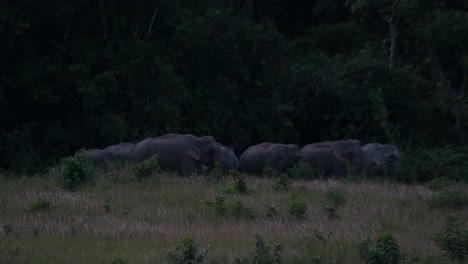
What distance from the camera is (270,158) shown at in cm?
2509

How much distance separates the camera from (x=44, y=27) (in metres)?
27.0

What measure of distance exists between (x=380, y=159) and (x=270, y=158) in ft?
10.9

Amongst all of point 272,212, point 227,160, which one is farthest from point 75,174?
point 227,160

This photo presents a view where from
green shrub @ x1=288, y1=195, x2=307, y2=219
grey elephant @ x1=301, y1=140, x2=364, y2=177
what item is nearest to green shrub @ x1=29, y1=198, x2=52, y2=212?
green shrub @ x1=288, y1=195, x2=307, y2=219

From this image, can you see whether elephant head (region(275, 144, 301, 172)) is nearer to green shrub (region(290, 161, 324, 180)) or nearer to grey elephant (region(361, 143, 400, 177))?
grey elephant (region(361, 143, 400, 177))

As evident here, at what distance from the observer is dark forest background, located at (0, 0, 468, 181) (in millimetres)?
25938

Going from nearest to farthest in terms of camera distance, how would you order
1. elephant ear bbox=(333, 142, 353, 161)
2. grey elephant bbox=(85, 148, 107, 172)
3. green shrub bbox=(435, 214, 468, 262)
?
1. green shrub bbox=(435, 214, 468, 262)
2. grey elephant bbox=(85, 148, 107, 172)
3. elephant ear bbox=(333, 142, 353, 161)

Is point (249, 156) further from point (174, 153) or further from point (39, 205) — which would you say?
point (39, 205)

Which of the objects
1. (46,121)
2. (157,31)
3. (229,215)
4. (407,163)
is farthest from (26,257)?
(157,31)

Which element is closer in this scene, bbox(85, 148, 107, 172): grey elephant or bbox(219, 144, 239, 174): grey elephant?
bbox(85, 148, 107, 172): grey elephant

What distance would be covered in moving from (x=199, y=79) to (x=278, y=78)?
3035 mm

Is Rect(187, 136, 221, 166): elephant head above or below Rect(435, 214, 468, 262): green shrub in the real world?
below

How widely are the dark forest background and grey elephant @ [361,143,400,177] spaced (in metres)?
0.64

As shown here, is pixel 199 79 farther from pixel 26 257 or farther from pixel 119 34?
pixel 26 257
